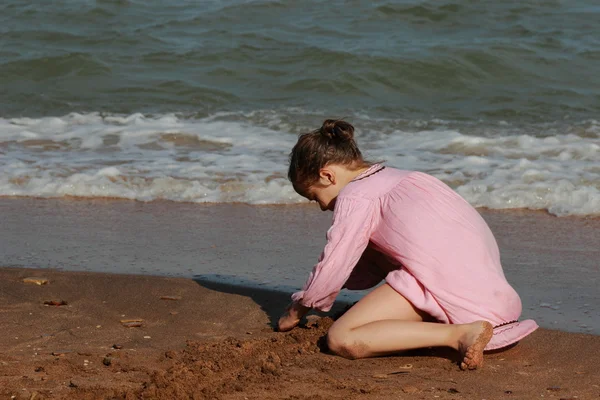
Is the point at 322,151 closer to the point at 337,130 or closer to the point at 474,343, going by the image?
the point at 337,130

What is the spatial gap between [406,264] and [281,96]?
638cm

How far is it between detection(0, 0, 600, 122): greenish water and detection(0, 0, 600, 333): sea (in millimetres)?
31

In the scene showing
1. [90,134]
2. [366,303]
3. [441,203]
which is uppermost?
[441,203]

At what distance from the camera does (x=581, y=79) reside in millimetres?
9602

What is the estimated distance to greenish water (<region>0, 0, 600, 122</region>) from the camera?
8914mm

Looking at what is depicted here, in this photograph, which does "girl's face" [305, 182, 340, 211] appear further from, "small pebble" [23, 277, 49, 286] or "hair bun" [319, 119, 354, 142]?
"small pebble" [23, 277, 49, 286]

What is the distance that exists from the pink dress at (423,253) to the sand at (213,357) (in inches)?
6.5

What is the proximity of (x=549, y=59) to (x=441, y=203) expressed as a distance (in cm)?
787

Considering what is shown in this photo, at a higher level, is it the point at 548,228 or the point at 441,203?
the point at 441,203

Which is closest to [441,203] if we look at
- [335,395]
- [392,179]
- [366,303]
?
[392,179]

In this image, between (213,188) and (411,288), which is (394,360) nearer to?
(411,288)

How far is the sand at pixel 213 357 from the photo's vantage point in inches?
102

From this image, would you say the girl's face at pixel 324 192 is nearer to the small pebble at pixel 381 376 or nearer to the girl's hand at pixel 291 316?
the girl's hand at pixel 291 316

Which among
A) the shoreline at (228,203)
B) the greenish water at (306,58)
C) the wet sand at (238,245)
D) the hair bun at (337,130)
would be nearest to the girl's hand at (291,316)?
the wet sand at (238,245)
